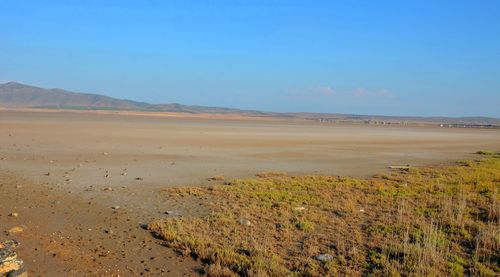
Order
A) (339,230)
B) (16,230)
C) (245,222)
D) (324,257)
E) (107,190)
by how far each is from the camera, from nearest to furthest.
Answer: (324,257) < (16,230) < (339,230) < (245,222) < (107,190)

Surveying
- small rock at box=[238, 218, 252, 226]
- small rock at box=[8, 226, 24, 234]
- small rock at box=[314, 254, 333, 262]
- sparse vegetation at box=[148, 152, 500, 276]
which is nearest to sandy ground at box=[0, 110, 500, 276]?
small rock at box=[8, 226, 24, 234]

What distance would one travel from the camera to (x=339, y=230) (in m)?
10.8

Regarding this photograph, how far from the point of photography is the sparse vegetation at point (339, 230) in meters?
8.32

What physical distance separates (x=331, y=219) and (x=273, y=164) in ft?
44.0

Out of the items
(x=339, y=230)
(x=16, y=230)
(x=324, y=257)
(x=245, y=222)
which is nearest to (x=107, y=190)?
(x=16, y=230)

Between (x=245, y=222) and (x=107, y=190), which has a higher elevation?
(x=245, y=222)

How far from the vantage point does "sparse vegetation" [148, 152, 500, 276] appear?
8320 millimetres

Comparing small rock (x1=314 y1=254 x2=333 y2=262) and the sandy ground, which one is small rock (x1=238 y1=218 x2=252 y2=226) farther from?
small rock (x1=314 y1=254 x2=333 y2=262)

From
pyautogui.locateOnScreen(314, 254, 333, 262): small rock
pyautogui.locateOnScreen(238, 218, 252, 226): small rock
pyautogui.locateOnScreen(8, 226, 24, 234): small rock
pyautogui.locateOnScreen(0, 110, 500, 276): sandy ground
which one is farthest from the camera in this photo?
pyautogui.locateOnScreen(238, 218, 252, 226): small rock

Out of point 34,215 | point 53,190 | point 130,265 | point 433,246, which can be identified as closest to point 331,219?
point 433,246

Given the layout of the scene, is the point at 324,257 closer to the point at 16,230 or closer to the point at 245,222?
the point at 245,222

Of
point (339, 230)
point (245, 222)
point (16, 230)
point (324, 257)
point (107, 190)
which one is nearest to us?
point (324, 257)

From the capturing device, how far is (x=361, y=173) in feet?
72.5

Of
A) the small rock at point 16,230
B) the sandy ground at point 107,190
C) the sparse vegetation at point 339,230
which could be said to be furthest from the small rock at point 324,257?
the small rock at point 16,230
